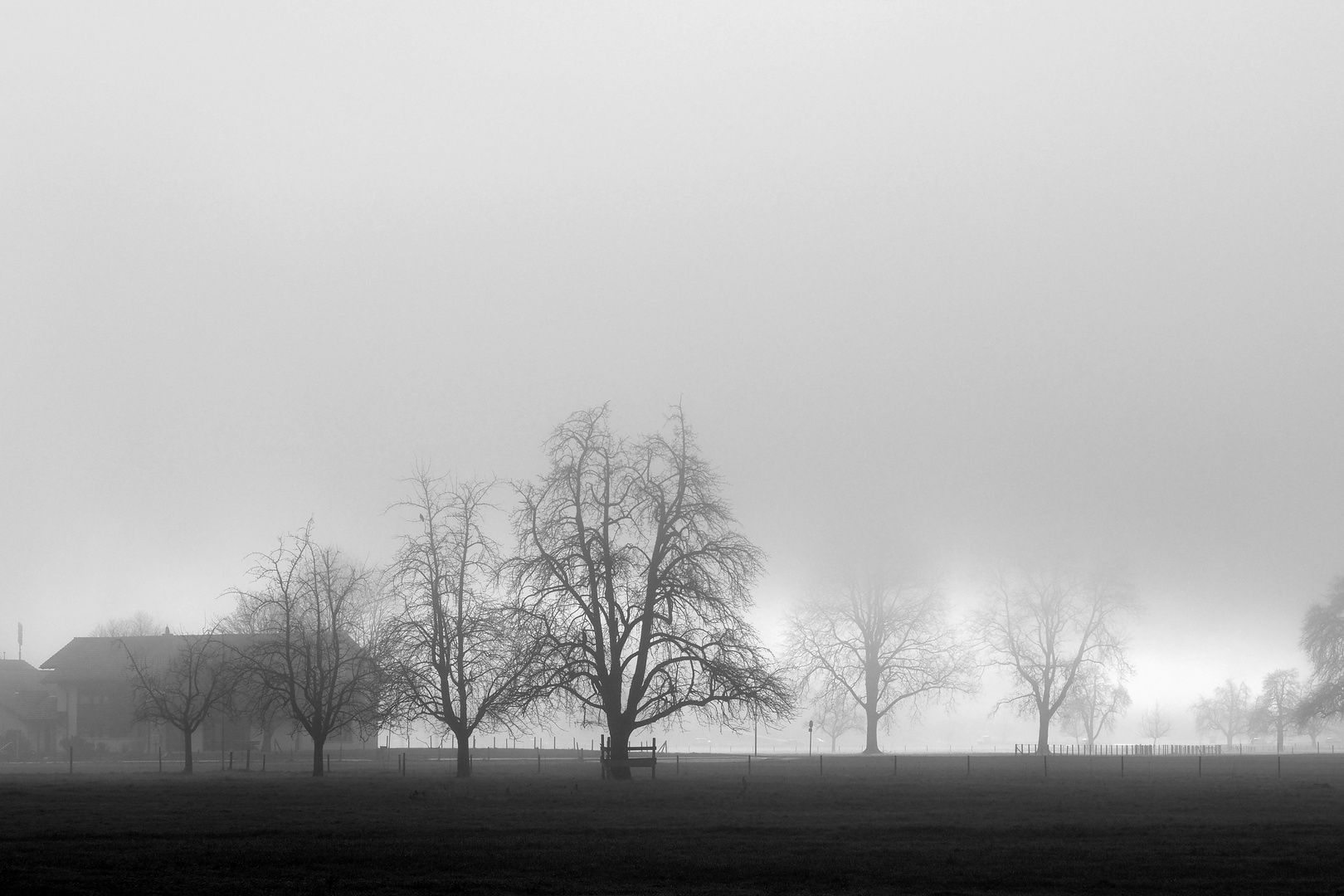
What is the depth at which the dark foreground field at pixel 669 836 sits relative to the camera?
24266 millimetres

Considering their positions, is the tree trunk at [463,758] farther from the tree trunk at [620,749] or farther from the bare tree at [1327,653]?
the bare tree at [1327,653]

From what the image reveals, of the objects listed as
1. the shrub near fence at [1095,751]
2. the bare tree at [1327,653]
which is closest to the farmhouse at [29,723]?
the shrub near fence at [1095,751]

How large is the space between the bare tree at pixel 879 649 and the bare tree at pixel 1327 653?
81.1 feet

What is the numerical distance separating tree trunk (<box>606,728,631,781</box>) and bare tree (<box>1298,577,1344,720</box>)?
190ft

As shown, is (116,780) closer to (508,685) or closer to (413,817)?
(508,685)

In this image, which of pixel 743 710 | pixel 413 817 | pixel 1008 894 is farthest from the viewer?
pixel 743 710

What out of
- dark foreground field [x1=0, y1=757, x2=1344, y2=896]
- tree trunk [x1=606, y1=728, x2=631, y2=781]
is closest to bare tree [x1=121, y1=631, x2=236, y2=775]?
dark foreground field [x1=0, y1=757, x2=1344, y2=896]

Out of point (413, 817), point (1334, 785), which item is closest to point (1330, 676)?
point (1334, 785)

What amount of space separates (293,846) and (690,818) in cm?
1170

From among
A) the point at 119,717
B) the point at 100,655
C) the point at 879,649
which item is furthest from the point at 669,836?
the point at 100,655

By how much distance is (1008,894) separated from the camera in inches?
915

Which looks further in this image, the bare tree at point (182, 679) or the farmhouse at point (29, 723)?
the farmhouse at point (29, 723)

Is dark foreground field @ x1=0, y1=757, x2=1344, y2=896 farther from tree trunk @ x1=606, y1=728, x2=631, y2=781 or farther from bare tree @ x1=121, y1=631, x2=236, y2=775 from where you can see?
bare tree @ x1=121, y1=631, x2=236, y2=775

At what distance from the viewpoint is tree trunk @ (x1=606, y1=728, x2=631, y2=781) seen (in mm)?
55219
